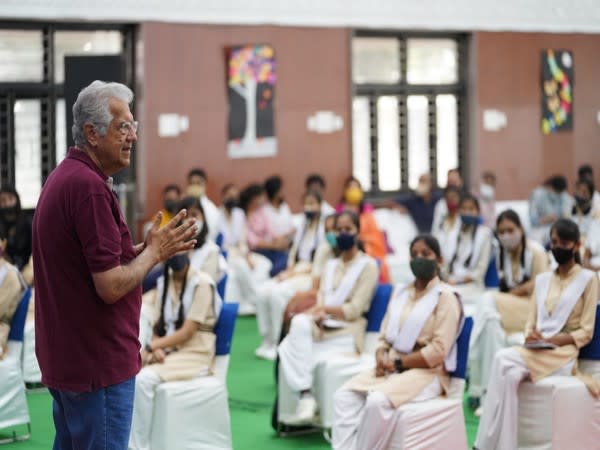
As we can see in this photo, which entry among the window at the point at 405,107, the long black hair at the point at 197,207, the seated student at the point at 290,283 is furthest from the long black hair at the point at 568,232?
the window at the point at 405,107

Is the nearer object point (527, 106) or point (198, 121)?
point (198, 121)

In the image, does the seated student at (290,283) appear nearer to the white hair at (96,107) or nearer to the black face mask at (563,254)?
the black face mask at (563,254)

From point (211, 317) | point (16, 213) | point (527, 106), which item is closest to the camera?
point (211, 317)

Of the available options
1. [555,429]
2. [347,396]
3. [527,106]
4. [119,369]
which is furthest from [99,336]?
[527,106]

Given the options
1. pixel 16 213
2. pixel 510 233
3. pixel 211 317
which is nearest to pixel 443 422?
pixel 211 317

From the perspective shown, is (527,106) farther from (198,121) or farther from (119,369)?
(119,369)

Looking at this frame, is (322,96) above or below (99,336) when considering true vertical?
above

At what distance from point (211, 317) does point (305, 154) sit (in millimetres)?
7597

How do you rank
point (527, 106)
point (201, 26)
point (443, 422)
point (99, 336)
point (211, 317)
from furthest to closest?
Result: point (527, 106), point (201, 26), point (211, 317), point (443, 422), point (99, 336)

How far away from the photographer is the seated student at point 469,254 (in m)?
8.96

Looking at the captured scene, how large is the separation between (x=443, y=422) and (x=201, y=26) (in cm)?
810

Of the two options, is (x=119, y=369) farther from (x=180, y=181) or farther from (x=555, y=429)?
(x=180, y=181)

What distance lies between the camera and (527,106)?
52.6 ft

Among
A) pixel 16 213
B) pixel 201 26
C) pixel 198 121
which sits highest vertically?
pixel 201 26
